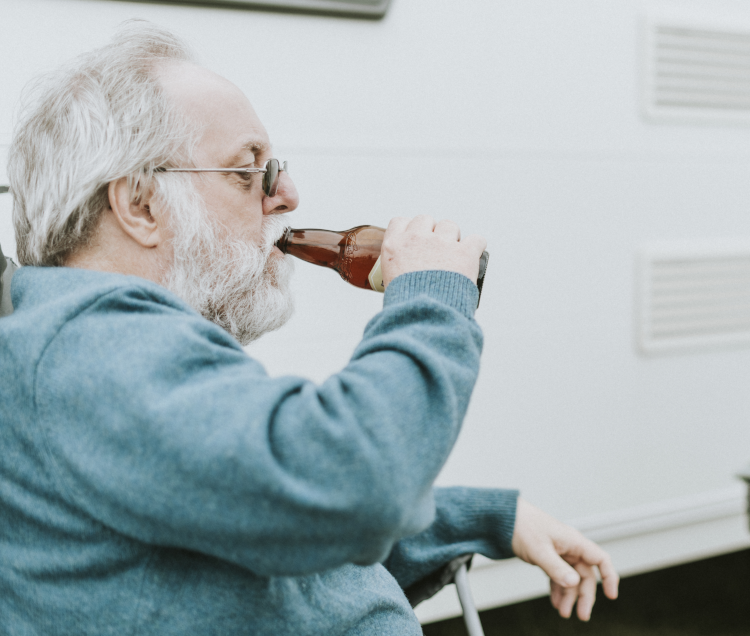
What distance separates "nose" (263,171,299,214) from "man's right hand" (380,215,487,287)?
0.71 ft

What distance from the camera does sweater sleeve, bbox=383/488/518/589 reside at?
3.32ft

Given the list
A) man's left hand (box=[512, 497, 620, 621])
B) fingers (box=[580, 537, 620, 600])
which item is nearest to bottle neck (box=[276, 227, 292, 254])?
man's left hand (box=[512, 497, 620, 621])

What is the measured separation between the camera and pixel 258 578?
0.69m

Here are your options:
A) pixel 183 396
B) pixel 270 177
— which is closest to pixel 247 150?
pixel 270 177

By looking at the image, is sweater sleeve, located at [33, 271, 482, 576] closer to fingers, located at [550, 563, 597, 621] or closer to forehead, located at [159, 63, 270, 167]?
forehead, located at [159, 63, 270, 167]

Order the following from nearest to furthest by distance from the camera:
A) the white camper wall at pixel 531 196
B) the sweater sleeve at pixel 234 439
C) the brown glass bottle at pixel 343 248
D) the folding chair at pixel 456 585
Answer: the sweater sleeve at pixel 234 439 < the folding chair at pixel 456 585 < the brown glass bottle at pixel 343 248 < the white camper wall at pixel 531 196

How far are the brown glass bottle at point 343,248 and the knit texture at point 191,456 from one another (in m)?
0.40

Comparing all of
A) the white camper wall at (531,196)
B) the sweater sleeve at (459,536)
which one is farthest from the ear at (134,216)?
the sweater sleeve at (459,536)

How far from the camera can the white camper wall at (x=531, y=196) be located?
54.5 inches

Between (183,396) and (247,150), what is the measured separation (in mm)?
462

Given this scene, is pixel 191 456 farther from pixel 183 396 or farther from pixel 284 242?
pixel 284 242

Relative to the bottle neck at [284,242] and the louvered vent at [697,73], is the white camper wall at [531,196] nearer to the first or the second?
the louvered vent at [697,73]

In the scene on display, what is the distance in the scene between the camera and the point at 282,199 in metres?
0.98

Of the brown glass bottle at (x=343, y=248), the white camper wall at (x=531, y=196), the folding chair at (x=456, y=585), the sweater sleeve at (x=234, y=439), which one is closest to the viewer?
the sweater sleeve at (x=234, y=439)
